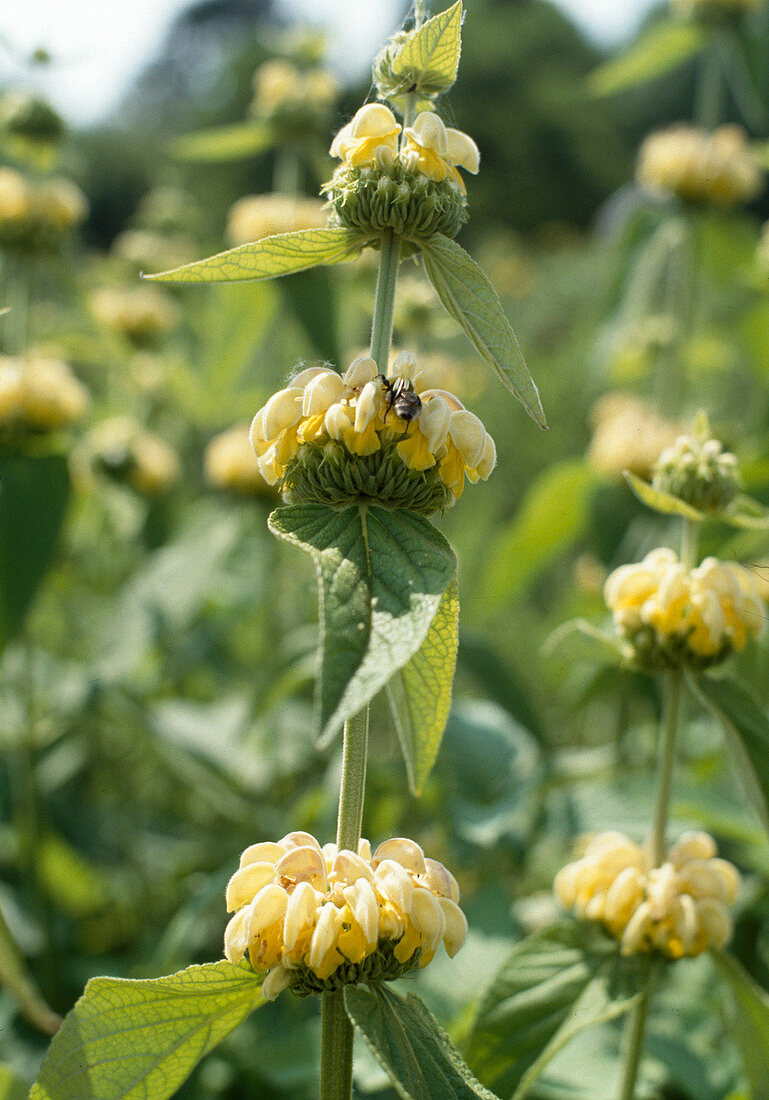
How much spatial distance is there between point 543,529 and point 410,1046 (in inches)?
61.1

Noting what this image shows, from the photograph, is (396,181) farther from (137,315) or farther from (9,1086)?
(137,315)

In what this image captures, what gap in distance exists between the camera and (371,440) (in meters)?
0.68

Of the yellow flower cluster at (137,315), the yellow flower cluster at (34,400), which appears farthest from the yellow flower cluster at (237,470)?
the yellow flower cluster at (137,315)

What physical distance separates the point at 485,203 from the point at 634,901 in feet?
40.8

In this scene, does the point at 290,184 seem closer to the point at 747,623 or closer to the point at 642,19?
the point at 747,623

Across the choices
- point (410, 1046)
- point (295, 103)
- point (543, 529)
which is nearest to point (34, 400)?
point (295, 103)

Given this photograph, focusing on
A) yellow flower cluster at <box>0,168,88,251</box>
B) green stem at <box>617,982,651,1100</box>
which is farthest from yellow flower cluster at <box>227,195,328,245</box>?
green stem at <box>617,982,651,1100</box>

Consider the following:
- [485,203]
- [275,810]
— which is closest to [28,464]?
[275,810]

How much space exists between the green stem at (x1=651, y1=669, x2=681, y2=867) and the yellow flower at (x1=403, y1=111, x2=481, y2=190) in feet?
1.75

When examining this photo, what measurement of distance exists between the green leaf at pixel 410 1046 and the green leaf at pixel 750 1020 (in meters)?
0.41

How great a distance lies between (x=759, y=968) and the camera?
5.07 ft

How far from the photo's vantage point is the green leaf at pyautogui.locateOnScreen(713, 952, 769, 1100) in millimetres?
955

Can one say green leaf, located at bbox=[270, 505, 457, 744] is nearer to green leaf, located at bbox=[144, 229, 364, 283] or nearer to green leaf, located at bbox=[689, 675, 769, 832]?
green leaf, located at bbox=[144, 229, 364, 283]

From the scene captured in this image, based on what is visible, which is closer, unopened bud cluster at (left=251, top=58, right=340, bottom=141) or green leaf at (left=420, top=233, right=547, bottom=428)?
green leaf at (left=420, top=233, right=547, bottom=428)
